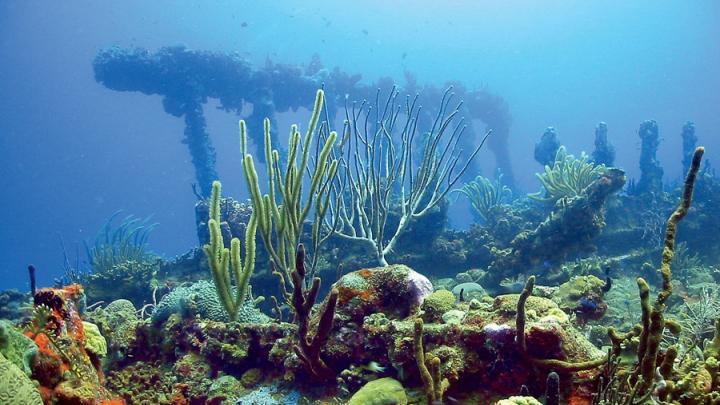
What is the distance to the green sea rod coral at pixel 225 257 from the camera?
12.8ft

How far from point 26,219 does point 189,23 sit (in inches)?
5213

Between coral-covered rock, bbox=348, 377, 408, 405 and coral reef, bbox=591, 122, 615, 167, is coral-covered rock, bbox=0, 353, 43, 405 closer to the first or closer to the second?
coral-covered rock, bbox=348, 377, 408, 405

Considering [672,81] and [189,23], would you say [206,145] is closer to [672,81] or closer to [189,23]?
[189,23]

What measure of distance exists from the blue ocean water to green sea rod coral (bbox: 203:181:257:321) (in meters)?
61.9


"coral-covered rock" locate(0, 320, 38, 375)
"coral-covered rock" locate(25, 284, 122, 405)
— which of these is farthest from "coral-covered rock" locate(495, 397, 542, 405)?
"coral-covered rock" locate(0, 320, 38, 375)

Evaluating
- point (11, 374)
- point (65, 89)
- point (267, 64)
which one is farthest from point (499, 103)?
point (65, 89)

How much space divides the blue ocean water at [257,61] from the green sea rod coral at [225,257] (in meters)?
61.9

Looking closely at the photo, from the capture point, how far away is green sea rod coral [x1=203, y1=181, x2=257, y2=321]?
3.90 meters

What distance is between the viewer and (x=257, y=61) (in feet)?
205

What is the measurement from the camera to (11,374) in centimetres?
182

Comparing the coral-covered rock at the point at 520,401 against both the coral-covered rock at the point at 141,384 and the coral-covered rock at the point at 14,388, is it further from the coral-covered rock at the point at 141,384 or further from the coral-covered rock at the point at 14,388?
the coral-covered rock at the point at 141,384

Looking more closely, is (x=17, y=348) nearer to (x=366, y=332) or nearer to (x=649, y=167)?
(x=366, y=332)

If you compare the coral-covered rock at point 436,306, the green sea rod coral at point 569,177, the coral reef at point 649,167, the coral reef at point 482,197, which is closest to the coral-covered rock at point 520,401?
the coral-covered rock at point 436,306

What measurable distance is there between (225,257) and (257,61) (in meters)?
64.1
